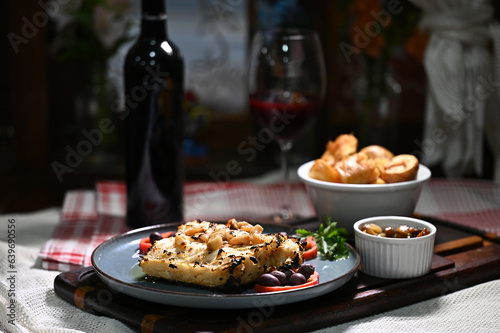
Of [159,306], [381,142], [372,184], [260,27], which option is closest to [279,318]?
[159,306]

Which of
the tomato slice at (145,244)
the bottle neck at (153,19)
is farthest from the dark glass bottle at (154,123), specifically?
the tomato slice at (145,244)

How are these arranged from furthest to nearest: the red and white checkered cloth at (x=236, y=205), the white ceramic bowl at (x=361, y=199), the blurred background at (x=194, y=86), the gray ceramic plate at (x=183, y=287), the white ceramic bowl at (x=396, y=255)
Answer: the blurred background at (x=194, y=86) < the red and white checkered cloth at (x=236, y=205) < the white ceramic bowl at (x=361, y=199) < the white ceramic bowl at (x=396, y=255) < the gray ceramic plate at (x=183, y=287)

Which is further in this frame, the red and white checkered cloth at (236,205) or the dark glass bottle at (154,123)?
the red and white checkered cloth at (236,205)

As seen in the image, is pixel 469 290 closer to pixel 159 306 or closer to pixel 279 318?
pixel 279 318

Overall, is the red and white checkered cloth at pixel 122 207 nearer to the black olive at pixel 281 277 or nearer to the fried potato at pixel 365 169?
the fried potato at pixel 365 169

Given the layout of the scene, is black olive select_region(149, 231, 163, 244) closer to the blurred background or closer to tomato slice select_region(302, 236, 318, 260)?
tomato slice select_region(302, 236, 318, 260)

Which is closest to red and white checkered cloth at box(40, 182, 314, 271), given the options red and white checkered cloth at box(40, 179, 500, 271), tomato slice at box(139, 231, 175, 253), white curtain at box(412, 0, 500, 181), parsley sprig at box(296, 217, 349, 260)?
red and white checkered cloth at box(40, 179, 500, 271)

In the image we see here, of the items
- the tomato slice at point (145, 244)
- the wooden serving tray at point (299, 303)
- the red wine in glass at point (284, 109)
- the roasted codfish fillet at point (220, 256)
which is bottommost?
the wooden serving tray at point (299, 303)
